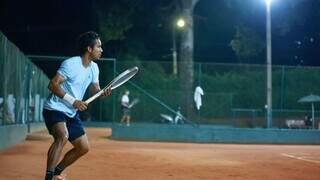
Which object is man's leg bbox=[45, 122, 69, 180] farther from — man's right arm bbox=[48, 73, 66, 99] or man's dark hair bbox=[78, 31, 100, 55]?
man's dark hair bbox=[78, 31, 100, 55]

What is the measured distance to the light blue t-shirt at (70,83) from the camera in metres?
7.17

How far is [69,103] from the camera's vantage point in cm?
708

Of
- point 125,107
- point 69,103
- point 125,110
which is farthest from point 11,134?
point 125,110

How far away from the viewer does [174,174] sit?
10.2 m

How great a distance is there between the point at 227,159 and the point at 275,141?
841 centimetres

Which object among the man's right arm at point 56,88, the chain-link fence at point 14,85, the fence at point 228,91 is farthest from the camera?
the fence at point 228,91

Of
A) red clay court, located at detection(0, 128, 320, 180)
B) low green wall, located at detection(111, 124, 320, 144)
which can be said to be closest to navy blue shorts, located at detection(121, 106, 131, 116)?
low green wall, located at detection(111, 124, 320, 144)

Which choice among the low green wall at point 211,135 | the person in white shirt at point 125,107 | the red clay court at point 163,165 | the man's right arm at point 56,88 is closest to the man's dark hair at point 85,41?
the man's right arm at point 56,88

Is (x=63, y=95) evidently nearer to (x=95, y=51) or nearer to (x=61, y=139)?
(x=61, y=139)

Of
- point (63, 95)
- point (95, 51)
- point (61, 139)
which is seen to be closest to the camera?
point (63, 95)

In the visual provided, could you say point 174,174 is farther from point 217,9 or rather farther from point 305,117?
point 217,9

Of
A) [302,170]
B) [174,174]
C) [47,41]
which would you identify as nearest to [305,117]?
[302,170]

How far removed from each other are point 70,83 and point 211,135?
14503 millimetres

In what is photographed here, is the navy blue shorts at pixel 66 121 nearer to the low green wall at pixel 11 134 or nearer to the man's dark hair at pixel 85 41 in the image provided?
the man's dark hair at pixel 85 41
